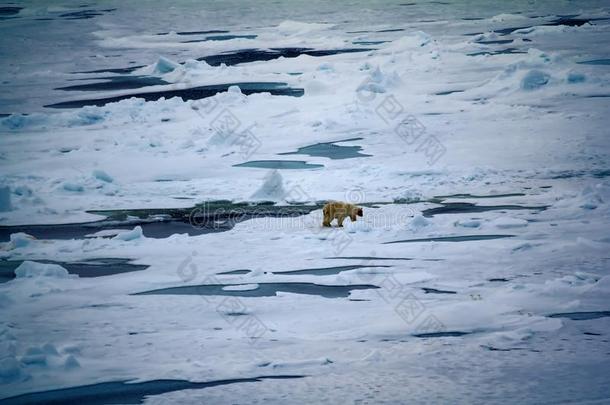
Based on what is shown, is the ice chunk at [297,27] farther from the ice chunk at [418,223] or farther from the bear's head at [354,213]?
the ice chunk at [418,223]

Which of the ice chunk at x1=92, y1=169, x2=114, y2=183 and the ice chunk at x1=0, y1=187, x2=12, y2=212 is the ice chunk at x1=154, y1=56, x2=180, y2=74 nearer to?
the ice chunk at x1=92, y1=169, x2=114, y2=183

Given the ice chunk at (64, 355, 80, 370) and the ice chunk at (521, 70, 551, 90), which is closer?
the ice chunk at (64, 355, 80, 370)

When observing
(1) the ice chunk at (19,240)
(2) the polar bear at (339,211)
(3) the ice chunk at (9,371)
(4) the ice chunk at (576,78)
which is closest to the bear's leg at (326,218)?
(2) the polar bear at (339,211)

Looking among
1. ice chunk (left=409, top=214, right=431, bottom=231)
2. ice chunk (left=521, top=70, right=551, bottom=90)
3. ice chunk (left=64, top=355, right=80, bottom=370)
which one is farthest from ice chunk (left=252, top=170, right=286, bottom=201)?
ice chunk (left=521, top=70, right=551, bottom=90)

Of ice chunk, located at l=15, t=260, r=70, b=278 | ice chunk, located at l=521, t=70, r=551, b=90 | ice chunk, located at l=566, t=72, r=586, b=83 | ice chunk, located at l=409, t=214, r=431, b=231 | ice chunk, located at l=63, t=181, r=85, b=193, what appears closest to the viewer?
ice chunk, located at l=15, t=260, r=70, b=278

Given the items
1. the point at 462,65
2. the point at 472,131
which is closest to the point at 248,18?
the point at 462,65

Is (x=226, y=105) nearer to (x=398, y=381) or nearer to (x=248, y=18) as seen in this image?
(x=398, y=381)

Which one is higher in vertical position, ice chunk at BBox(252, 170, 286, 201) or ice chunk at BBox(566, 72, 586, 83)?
ice chunk at BBox(566, 72, 586, 83)
